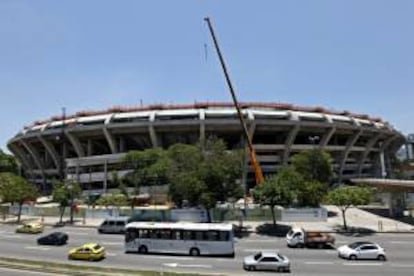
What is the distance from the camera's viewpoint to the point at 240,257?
145 feet

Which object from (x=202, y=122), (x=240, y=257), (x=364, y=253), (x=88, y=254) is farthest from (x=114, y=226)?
(x=202, y=122)

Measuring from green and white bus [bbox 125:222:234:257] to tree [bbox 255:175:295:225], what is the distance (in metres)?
15.7

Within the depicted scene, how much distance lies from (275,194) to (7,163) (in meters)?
104

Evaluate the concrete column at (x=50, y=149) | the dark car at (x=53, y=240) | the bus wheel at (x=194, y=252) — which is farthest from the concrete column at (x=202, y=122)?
the bus wheel at (x=194, y=252)

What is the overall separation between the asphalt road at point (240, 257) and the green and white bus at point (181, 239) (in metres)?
1.05

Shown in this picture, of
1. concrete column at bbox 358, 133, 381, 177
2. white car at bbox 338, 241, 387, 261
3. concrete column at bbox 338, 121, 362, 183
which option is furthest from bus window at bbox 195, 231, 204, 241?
concrete column at bbox 358, 133, 381, 177

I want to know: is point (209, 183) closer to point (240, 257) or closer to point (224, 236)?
point (224, 236)

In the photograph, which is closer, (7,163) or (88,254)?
(88,254)

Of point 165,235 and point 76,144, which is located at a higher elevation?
point 76,144

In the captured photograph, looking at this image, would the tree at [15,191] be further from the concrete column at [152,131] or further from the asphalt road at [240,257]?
the concrete column at [152,131]

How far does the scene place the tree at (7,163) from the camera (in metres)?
143

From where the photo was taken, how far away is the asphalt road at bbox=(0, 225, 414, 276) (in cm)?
3719

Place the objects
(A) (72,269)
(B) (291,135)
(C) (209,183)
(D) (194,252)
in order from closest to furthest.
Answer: (A) (72,269)
(D) (194,252)
(C) (209,183)
(B) (291,135)

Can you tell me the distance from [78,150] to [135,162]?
1114 inches
